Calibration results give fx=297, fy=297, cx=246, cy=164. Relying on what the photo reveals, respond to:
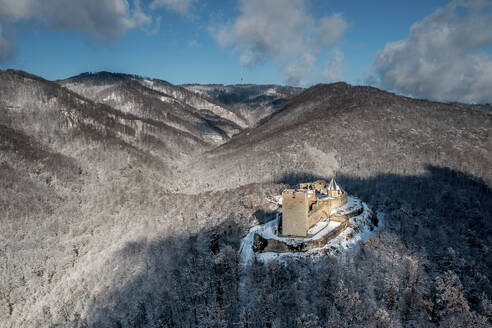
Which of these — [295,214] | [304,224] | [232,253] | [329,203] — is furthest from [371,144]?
[232,253]

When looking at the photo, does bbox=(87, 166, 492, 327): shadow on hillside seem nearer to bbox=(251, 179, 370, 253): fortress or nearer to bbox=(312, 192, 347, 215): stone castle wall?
bbox=(251, 179, 370, 253): fortress

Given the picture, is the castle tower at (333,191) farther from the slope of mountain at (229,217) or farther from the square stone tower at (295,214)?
the square stone tower at (295,214)

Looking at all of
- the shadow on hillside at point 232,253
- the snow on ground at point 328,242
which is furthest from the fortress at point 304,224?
the shadow on hillside at point 232,253

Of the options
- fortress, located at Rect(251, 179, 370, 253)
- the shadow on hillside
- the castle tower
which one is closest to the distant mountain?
the shadow on hillside

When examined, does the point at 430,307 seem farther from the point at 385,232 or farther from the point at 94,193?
the point at 94,193

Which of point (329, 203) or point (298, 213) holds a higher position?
point (329, 203)

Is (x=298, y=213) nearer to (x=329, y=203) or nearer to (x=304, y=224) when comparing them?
(x=304, y=224)
